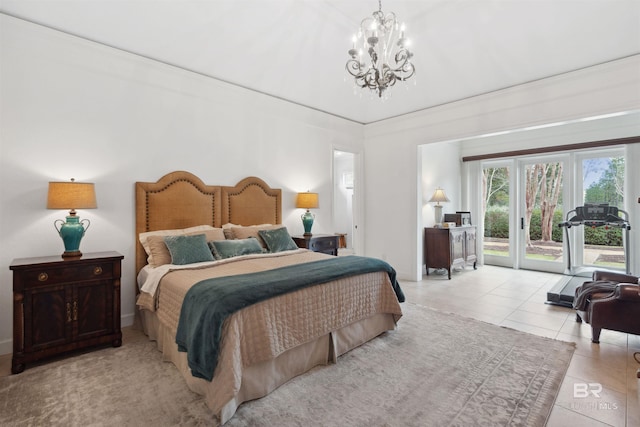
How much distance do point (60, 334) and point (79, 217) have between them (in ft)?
3.68

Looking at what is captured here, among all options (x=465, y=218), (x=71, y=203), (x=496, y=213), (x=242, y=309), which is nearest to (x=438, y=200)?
(x=465, y=218)

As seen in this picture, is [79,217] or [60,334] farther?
[79,217]

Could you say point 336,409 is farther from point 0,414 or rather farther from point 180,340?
point 0,414

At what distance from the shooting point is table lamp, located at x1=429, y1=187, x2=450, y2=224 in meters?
5.89

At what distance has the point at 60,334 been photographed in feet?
8.49

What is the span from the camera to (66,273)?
8.54 feet

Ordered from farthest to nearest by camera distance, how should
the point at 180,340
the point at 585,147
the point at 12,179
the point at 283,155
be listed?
1. the point at 585,147
2. the point at 283,155
3. the point at 12,179
4. the point at 180,340

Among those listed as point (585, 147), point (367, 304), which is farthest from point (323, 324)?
point (585, 147)

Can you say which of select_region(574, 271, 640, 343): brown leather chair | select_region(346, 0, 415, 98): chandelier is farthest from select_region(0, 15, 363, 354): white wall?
select_region(574, 271, 640, 343): brown leather chair

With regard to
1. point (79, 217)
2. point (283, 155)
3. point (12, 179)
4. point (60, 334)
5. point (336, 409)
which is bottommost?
point (336, 409)

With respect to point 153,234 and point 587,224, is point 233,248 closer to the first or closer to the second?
point 153,234

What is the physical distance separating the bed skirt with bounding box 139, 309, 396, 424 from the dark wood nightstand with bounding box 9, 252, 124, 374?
1.30 ft

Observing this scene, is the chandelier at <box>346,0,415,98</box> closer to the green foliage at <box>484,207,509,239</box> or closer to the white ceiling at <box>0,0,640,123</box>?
the white ceiling at <box>0,0,640,123</box>

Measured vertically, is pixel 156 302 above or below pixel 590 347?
above
